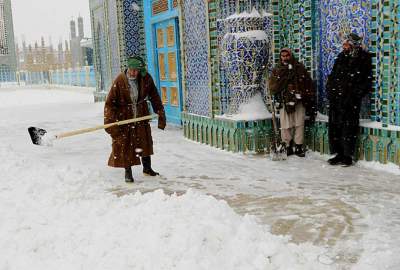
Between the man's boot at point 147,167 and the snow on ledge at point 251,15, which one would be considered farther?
the snow on ledge at point 251,15

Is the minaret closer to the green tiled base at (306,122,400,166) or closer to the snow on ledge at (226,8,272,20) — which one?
the snow on ledge at (226,8,272,20)

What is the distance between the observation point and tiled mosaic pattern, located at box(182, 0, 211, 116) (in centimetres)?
746

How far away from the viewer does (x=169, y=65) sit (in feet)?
33.0

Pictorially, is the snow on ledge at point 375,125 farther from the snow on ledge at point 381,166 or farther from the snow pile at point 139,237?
the snow pile at point 139,237

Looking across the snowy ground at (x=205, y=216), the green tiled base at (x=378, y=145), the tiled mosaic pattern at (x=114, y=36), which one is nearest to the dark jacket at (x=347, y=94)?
the green tiled base at (x=378, y=145)

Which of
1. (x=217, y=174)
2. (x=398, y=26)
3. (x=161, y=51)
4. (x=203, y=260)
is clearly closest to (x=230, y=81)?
(x=217, y=174)

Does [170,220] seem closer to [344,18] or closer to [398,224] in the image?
[398,224]

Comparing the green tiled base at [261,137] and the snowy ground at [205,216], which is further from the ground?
the green tiled base at [261,137]

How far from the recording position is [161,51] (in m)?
10.3

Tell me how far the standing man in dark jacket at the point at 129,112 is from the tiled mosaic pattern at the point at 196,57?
6.59 feet

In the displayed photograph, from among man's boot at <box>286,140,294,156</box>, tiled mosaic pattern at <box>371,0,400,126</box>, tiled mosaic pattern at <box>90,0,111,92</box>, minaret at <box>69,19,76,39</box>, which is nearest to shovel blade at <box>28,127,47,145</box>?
man's boot at <box>286,140,294,156</box>

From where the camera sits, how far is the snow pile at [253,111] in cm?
680

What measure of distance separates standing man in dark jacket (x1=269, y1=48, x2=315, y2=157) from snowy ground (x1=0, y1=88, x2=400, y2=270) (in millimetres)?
370

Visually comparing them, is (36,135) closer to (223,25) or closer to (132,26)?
(223,25)
